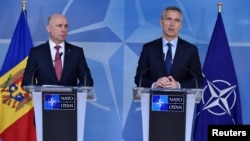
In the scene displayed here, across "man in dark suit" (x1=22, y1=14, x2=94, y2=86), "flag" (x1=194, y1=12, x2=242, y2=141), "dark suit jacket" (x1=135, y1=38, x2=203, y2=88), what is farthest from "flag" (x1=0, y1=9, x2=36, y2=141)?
"flag" (x1=194, y1=12, x2=242, y2=141)

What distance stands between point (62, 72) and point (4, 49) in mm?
1666

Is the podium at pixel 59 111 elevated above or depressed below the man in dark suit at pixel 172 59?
below

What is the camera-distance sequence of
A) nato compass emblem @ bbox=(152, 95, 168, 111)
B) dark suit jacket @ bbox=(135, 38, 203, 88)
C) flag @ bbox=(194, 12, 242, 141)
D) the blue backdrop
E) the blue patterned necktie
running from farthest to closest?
the blue backdrop → flag @ bbox=(194, 12, 242, 141) → the blue patterned necktie → dark suit jacket @ bbox=(135, 38, 203, 88) → nato compass emblem @ bbox=(152, 95, 168, 111)

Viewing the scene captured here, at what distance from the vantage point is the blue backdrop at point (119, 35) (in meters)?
5.48

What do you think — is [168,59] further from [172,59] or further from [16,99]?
[16,99]

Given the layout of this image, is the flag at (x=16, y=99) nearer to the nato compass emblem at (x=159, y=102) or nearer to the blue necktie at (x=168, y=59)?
the blue necktie at (x=168, y=59)

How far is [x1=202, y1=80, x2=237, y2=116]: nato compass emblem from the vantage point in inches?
205

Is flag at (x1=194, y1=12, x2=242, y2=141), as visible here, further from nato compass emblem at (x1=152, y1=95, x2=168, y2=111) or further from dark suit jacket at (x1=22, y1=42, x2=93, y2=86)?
nato compass emblem at (x1=152, y1=95, x2=168, y2=111)

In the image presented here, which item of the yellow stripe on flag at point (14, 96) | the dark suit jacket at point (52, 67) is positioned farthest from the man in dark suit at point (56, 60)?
the yellow stripe on flag at point (14, 96)

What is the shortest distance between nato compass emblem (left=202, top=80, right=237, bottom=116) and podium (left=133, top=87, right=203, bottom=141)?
204cm

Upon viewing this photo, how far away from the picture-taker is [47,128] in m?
3.29

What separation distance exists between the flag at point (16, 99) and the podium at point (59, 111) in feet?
6.48

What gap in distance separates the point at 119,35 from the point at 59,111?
2.41m

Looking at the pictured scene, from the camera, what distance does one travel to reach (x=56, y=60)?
14.0 ft
